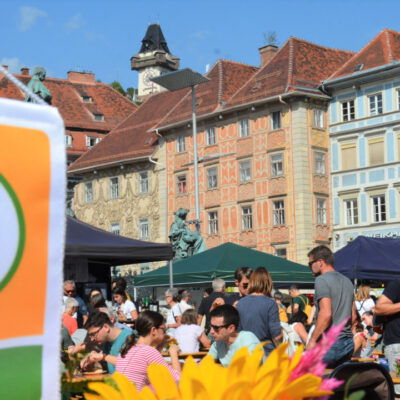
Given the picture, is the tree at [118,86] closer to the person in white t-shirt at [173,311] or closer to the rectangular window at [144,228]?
the rectangular window at [144,228]

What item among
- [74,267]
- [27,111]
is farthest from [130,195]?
[27,111]

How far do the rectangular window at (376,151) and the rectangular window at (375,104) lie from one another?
4.24 feet

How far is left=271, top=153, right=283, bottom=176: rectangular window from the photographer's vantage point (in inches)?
1777

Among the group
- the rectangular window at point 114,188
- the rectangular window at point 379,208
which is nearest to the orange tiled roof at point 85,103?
the rectangular window at point 114,188

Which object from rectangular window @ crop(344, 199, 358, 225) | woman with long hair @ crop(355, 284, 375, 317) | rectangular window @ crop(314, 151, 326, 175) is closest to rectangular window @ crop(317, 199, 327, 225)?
rectangular window @ crop(344, 199, 358, 225)

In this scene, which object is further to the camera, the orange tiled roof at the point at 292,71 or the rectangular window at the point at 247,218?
the rectangular window at the point at 247,218

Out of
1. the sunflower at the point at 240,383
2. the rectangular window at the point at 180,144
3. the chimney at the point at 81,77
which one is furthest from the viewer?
the chimney at the point at 81,77

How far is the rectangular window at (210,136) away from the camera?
160 ft

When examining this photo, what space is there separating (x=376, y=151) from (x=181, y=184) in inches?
467

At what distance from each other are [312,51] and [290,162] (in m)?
7.14

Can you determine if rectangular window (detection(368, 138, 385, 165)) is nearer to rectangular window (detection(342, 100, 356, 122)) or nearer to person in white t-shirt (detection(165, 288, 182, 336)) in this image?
rectangular window (detection(342, 100, 356, 122))

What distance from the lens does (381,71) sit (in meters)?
42.6

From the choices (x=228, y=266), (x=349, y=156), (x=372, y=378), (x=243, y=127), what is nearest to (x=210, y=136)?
(x=243, y=127)

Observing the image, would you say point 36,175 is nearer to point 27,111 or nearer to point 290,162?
point 27,111
